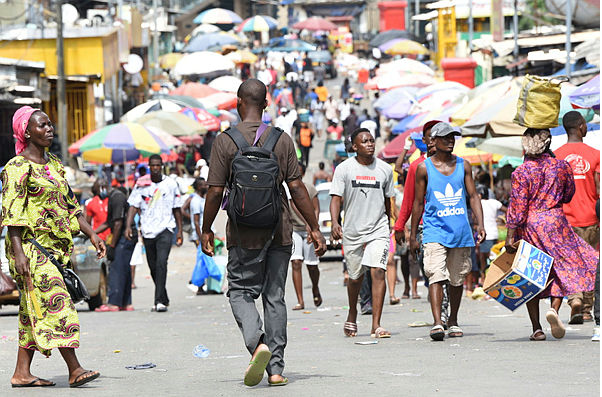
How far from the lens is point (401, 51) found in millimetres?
54625

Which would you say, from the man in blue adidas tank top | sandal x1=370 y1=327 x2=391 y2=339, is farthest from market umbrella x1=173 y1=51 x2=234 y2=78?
the man in blue adidas tank top

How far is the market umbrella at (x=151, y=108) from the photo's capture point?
3017 centimetres

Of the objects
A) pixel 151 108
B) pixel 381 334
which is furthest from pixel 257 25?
pixel 381 334

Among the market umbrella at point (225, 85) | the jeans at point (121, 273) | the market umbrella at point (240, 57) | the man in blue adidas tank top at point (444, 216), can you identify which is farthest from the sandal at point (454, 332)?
the market umbrella at point (240, 57)

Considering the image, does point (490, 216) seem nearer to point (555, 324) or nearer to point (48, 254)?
point (555, 324)

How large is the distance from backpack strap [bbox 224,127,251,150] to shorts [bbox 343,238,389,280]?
3355 millimetres

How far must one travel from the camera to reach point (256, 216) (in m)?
7.43

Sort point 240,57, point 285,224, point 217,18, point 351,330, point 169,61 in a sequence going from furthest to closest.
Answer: point 217,18 → point 240,57 → point 169,61 → point 351,330 → point 285,224

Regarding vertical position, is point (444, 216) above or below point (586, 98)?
below

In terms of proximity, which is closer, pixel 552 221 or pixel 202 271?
pixel 552 221

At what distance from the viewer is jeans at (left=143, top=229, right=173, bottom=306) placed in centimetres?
1473

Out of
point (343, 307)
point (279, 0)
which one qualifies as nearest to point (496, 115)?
point (343, 307)

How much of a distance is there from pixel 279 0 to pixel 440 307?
87.0 m

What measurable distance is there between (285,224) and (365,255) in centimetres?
312
